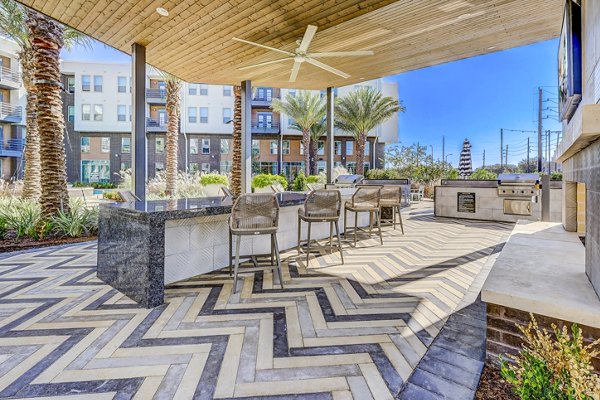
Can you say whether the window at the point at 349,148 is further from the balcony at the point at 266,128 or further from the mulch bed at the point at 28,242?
the mulch bed at the point at 28,242

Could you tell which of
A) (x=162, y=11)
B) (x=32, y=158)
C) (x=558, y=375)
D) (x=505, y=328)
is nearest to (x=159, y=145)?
(x=32, y=158)

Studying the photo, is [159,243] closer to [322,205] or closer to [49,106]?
[322,205]

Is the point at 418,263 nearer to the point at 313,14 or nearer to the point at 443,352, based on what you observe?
the point at 443,352

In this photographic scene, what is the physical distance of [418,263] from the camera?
3.79 metres

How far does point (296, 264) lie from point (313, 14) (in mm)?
3277

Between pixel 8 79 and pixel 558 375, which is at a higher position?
pixel 8 79

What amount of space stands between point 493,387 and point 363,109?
1844 cm

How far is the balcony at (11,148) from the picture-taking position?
18672 mm

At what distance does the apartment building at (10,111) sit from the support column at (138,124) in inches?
741

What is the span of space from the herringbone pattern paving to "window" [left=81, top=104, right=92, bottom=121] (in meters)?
24.3

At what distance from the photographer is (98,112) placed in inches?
923

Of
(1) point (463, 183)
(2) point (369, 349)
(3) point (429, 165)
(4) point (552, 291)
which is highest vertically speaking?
(3) point (429, 165)

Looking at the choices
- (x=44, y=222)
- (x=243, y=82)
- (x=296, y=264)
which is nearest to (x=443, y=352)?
(x=296, y=264)

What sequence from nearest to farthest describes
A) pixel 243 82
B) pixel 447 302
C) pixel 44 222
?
pixel 447 302, pixel 44 222, pixel 243 82
